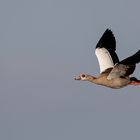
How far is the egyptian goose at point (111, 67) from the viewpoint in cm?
3120

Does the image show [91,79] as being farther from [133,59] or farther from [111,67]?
[133,59]

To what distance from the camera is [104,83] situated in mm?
32688

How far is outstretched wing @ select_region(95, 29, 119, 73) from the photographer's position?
33625 millimetres

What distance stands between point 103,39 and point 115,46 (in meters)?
0.72

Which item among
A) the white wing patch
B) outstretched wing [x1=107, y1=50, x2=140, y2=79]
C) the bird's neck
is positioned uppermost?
the white wing patch

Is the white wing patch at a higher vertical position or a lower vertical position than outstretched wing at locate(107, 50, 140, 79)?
higher

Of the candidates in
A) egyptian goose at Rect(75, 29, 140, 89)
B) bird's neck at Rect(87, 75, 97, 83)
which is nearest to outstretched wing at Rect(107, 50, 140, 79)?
egyptian goose at Rect(75, 29, 140, 89)

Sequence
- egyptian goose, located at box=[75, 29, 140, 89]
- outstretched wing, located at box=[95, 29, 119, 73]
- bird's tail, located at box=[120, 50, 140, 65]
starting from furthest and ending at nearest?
1. outstretched wing, located at box=[95, 29, 119, 73]
2. egyptian goose, located at box=[75, 29, 140, 89]
3. bird's tail, located at box=[120, 50, 140, 65]

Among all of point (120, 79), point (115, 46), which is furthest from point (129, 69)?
point (115, 46)

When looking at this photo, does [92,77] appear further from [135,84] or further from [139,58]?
[139,58]

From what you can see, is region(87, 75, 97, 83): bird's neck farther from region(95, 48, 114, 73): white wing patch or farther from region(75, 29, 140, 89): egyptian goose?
region(95, 48, 114, 73): white wing patch

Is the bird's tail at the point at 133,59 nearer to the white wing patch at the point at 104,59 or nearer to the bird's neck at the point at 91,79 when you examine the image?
the white wing patch at the point at 104,59

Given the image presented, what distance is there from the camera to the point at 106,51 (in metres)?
34.6

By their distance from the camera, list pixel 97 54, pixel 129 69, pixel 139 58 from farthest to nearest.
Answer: pixel 97 54, pixel 129 69, pixel 139 58
